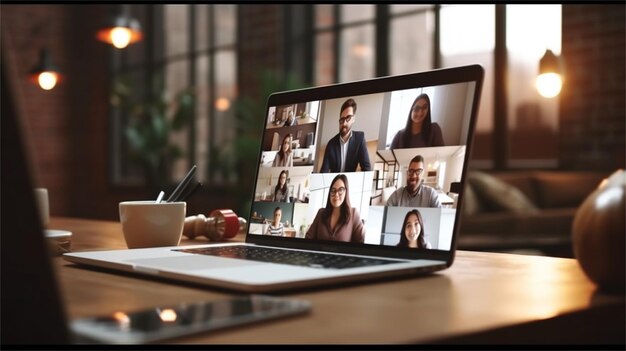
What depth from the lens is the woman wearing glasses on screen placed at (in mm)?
926

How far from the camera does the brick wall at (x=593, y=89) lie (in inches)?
179

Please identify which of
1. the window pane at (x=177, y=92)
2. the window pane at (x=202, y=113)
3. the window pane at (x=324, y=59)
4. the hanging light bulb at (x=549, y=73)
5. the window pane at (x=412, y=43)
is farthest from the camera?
the window pane at (x=177, y=92)

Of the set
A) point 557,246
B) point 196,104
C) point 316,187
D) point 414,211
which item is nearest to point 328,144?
point 316,187

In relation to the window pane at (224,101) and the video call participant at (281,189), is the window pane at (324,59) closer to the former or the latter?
the window pane at (224,101)

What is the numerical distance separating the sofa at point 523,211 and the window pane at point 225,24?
120 inches

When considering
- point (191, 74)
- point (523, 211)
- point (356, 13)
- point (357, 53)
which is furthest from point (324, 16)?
point (523, 211)

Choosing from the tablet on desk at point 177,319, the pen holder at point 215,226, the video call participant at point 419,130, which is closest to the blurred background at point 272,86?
the pen holder at point 215,226

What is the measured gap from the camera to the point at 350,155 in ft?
3.15

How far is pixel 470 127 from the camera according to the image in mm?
835

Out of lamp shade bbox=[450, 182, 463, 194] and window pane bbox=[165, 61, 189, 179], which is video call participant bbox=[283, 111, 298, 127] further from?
window pane bbox=[165, 61, 189, 179]

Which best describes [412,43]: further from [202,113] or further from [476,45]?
[202,113]

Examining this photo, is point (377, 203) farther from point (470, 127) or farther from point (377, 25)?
point (377, 25)

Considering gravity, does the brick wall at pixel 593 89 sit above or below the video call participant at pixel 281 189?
above

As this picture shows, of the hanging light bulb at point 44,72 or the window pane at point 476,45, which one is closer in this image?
the hanging light bulb at point 44,72
